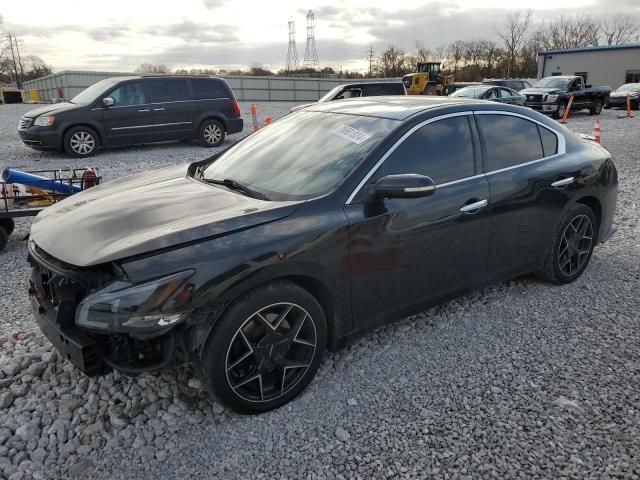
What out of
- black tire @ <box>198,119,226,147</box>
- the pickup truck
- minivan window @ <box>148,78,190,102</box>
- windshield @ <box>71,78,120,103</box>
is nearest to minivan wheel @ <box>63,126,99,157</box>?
windshield @ <box>71,78,120,103</box>

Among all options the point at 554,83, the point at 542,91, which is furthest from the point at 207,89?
the point at 554,83

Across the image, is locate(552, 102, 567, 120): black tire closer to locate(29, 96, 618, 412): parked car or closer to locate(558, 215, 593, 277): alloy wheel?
locate(558, 215, 593, 277): alloy wheel

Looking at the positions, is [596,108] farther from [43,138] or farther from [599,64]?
[599,64]

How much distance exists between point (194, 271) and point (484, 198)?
6.89ft

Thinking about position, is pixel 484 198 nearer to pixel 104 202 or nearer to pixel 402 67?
pixel 104 202

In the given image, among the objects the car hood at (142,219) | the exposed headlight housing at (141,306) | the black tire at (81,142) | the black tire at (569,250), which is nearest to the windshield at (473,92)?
the black tire at (81,142)

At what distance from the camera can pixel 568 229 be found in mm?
4277

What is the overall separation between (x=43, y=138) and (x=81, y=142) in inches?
28.8

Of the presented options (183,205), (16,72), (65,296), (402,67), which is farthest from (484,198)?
(16,72)

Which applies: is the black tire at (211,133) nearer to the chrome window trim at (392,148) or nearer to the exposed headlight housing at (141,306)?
the chrome window trim at (392,148)

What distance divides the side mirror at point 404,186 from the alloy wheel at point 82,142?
33.1 feet

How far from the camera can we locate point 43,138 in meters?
10.9

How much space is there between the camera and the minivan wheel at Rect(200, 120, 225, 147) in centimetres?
1273

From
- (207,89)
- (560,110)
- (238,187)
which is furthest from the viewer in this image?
(560,110)
